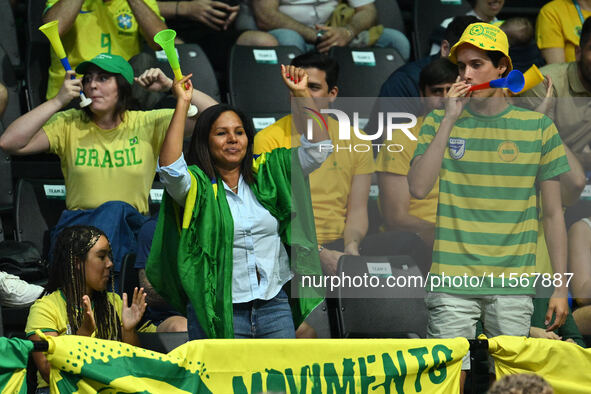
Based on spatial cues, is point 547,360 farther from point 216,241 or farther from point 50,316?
point 50,316

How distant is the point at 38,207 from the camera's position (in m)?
4.92

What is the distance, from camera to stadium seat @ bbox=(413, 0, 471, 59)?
6379 millimetres

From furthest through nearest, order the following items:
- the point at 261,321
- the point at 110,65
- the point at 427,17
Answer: the point at 427,17
the point at 110,65
the point at 261,321

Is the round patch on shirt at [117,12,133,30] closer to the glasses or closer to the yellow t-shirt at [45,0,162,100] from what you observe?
the yellow t-shirt at [45,0,162,100]

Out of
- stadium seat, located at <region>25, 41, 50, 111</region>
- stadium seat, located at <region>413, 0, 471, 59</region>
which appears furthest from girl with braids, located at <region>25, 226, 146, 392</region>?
stadium seat, located at <region>413, 0, 471, 59</region>

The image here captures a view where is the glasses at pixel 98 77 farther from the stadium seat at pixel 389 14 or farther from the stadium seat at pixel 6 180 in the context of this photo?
the stadium seat at pixel 389 14

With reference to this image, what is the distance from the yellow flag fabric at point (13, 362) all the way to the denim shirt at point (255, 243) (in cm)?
85

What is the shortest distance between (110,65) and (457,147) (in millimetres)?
1877

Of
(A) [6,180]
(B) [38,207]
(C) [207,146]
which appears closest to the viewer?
(C) [207,146]

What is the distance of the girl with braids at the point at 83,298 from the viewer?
3766 millimetres

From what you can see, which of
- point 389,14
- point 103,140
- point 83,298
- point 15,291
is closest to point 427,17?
point 389,14

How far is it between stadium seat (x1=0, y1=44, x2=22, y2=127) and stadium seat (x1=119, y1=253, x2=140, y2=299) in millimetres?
1543

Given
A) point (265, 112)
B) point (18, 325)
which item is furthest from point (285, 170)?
point (265, 112)

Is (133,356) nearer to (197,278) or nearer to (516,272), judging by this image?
(197,278)
